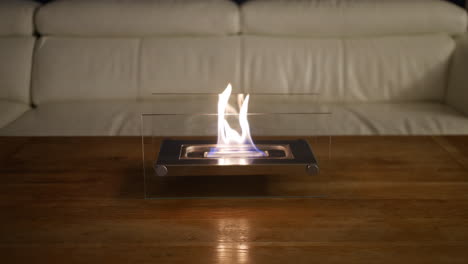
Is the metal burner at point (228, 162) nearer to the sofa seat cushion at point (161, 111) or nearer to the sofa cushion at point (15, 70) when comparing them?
the sofa seat cushion at point (161, 111)

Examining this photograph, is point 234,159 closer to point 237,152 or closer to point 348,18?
point 237,152

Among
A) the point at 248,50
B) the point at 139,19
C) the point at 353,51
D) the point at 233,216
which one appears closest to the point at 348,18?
the point at 353,51

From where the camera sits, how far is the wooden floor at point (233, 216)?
798 millimetres

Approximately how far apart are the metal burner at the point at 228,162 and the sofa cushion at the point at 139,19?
3.73 ft

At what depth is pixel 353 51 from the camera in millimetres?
2193

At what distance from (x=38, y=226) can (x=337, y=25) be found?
5.29 feet

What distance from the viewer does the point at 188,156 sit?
110cm

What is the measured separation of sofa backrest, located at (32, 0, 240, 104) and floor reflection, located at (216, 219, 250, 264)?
129cm

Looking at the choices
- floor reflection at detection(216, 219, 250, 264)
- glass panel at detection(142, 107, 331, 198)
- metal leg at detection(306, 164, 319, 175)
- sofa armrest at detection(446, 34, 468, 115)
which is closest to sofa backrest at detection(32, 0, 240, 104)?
sofa armrest at detection(446, 34, 468, 115)

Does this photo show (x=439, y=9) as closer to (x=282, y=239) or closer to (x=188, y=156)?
(x=188, y=156)

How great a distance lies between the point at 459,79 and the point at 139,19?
128cm

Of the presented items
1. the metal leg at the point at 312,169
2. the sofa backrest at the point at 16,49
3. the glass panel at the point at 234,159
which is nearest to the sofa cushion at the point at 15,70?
the sofa backrest at the point at 16,49

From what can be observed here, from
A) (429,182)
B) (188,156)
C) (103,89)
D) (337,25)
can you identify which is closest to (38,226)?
Answer: (188,156)

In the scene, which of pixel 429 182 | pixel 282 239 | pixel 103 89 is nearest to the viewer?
pixel 282 239
